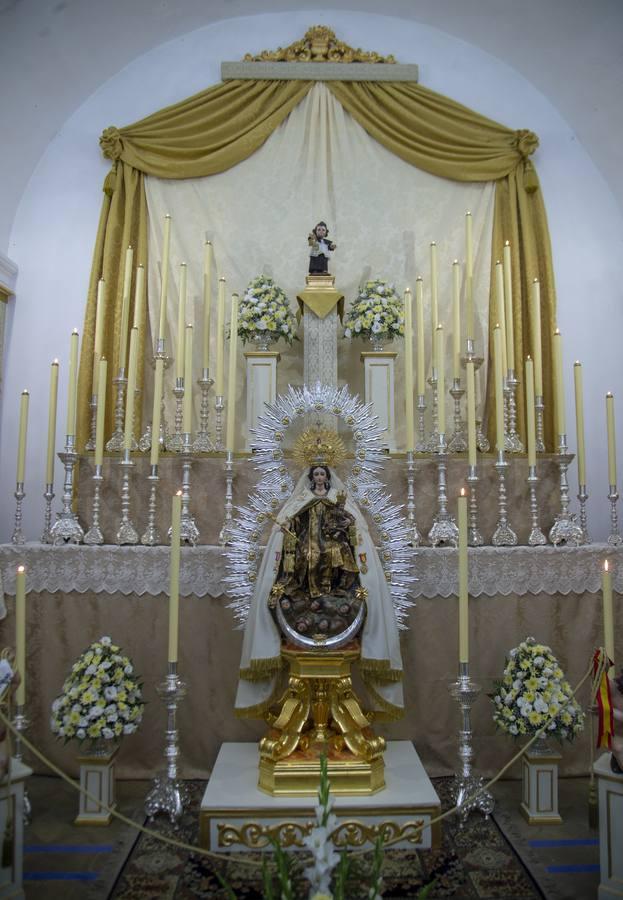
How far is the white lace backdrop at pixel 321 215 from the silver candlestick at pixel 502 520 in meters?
1.38

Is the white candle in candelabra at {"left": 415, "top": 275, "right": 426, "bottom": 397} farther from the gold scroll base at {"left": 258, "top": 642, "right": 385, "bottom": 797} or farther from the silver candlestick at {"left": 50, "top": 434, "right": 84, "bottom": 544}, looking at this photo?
the silver candlestick at {"left": 50, "top": 434, "right": 84, "bottom": 544}

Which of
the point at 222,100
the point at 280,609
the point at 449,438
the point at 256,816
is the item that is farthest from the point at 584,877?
the point at 222,100

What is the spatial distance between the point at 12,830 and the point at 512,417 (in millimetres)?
3555

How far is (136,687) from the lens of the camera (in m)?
3.39

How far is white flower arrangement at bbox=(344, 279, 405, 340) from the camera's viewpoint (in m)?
4.59

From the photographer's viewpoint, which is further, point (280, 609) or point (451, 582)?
point (451, 582)

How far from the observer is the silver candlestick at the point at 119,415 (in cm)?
441

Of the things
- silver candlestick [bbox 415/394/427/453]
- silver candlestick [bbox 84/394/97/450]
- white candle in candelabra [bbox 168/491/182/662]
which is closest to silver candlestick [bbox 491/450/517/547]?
silver candlestick [bbox 415/394/427/453]

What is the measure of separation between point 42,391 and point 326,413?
2574 mm

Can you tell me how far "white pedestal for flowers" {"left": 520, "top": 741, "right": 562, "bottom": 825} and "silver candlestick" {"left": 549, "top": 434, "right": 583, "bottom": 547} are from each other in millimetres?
1174

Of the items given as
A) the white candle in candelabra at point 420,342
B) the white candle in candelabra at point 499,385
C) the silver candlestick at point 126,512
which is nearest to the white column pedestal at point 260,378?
the silver candlestick at point 126,512

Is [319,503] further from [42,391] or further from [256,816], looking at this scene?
[42,391]

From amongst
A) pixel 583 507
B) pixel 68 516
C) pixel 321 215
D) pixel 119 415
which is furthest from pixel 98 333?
pixel 583 507

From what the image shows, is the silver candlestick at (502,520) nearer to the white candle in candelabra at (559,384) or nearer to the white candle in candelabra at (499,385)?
the white candle in candelabra at (499,385)
